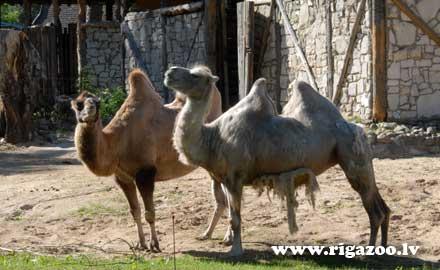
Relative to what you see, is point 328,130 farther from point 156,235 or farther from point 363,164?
point 156,235

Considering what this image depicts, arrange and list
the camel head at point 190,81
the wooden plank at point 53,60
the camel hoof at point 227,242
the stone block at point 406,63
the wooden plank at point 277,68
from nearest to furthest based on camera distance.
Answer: the camel head at point 190,81
the camel hoof at point 227,242
the stone block at point 406,63
the wooden plank at point 277,68
the wooden plank at point 53,60

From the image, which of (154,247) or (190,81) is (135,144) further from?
(190,81)

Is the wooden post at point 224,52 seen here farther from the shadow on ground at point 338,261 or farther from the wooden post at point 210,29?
the shadow on ground at point 338,261

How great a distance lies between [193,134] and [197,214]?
292 cm

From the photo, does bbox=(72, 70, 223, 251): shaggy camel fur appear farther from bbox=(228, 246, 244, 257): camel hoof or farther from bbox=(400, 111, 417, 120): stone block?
bbox=(400, 111, 417, 120): stone block

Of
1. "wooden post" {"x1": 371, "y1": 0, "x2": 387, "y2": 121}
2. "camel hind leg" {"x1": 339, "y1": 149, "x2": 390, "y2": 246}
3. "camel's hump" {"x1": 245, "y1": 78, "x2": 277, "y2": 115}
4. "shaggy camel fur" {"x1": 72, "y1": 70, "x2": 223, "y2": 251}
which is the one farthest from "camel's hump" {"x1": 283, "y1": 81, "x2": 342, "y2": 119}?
"wooden post" {"x1": 371, "y1": 0, "x2": 387, "y2": 121}

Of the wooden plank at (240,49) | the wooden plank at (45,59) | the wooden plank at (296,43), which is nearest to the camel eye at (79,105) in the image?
the wooden plank at (296,43)

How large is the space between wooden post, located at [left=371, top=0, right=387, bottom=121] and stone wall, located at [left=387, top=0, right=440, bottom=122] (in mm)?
104

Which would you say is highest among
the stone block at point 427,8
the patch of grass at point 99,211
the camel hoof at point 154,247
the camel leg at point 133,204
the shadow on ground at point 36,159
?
the stone block at point 427,8

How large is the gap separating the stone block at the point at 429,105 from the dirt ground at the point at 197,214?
4.91 ft

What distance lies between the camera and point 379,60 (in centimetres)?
1562

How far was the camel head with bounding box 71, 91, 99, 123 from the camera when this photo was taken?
8.99 m

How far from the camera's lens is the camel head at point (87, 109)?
8.99 m

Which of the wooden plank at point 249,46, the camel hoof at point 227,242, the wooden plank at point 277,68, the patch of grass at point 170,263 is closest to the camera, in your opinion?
the patch of grass at point 170,263
